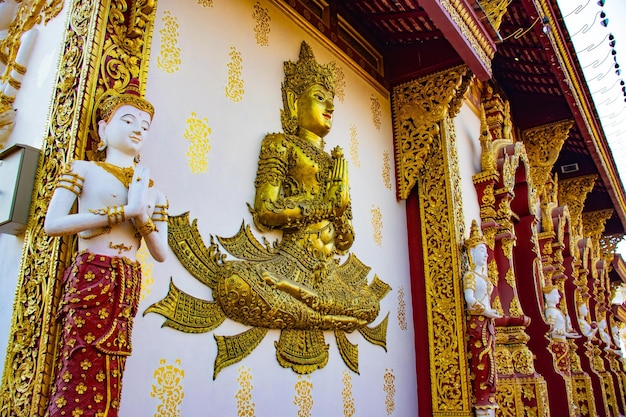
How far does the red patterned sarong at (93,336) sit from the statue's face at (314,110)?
1.61m

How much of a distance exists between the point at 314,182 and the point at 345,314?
748mm

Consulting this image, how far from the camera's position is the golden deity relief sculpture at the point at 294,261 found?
2301mm

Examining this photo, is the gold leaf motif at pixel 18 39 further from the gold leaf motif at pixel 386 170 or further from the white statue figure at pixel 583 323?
the white statue figure at pixel 583 323

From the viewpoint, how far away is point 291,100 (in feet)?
9.98

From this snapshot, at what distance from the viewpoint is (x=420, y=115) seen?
400 centimetres

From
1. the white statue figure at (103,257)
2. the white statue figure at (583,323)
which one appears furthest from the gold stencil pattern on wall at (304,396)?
the white statue figure at (583,323)

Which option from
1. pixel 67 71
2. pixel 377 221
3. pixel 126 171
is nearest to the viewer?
pixel 126 171

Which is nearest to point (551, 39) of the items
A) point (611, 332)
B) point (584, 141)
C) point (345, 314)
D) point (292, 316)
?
point (584, 141)

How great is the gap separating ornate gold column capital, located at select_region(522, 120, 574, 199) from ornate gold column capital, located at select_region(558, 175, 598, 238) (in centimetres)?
154

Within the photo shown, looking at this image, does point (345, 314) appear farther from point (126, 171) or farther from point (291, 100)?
point (126, 171)

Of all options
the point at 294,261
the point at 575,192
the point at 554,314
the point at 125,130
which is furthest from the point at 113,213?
the point at 575,192

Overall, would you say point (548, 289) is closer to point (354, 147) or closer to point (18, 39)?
point (354, 147)

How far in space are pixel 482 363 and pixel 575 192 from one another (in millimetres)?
5222

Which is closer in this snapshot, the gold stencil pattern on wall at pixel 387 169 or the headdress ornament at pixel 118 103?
the headdress ornament at pixel 118 103
